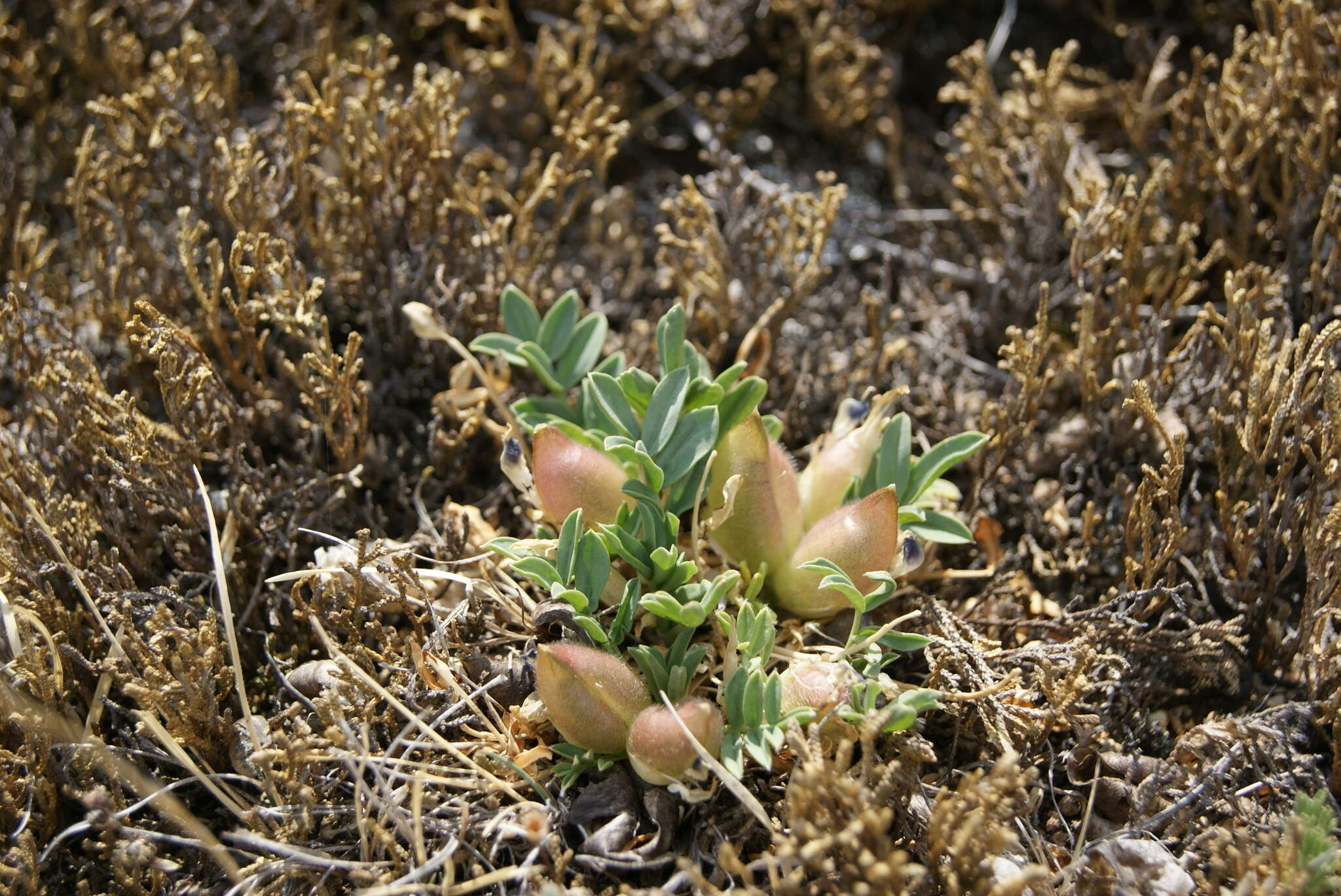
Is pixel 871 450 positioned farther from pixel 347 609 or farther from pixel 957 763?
pixel 347 609

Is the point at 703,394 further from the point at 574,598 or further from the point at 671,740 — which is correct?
the point at 671,740

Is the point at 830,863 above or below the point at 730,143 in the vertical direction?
below

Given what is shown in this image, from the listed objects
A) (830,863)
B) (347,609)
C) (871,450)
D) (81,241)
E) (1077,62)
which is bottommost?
(830,863)

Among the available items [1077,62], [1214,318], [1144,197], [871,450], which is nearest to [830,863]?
[871,450]

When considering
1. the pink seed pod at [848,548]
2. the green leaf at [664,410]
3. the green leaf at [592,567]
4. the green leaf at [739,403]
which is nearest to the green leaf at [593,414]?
the green leaf at [664,410]

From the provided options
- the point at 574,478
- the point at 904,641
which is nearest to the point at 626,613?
the point at 574,478

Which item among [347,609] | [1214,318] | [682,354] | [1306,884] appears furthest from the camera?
[1214,318]

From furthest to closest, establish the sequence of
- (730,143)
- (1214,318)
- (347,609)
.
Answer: (730,143) → (1214,318) → (347,609)
